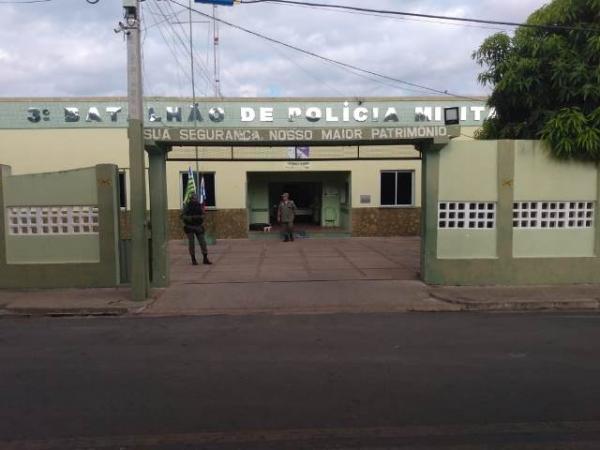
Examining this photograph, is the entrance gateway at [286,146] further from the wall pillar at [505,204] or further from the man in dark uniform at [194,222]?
the man in dark uniform at [194,222]

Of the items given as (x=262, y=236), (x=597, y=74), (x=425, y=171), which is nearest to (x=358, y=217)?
(x=262, y=236)

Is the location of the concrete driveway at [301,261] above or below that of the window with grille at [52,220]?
below

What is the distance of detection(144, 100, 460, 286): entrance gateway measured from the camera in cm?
975

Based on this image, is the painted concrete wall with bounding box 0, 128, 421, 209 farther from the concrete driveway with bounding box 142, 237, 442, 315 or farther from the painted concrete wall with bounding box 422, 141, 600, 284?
the painted concrete wall with bounding box 422, 141, 600, 284

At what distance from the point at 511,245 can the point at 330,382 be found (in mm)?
6377

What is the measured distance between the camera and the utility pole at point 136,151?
334 inches

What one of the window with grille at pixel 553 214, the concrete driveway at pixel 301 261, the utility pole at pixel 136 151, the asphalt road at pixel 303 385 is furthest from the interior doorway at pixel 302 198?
the asphalt road at pixel 303 385

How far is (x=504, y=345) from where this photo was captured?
636cm

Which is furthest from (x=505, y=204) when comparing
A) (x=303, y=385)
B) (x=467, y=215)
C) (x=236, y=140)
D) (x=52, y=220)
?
(x=52, y=220)

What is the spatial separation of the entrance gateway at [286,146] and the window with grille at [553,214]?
6.43ft

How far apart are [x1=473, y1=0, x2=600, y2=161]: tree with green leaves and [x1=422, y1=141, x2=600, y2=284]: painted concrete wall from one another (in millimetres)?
536

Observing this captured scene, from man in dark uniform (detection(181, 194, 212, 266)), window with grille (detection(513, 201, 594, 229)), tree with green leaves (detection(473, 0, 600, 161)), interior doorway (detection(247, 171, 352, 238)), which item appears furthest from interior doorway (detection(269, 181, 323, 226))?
window with grille (detection(513, 201, 594, 229))

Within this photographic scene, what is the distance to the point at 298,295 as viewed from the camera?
935cm

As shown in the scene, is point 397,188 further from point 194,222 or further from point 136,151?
point 136,151
